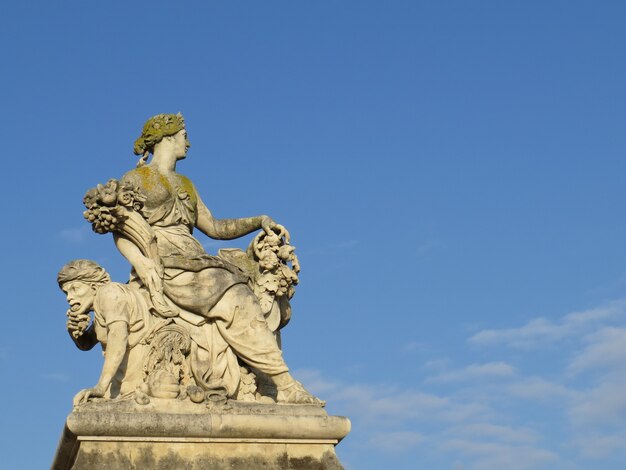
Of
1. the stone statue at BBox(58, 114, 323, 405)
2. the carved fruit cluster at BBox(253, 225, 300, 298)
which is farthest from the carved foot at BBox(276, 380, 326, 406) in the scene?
the carved fruit cluster at BBox(253, 225, 300, 298)

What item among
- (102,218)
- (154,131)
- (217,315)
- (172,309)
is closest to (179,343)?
(172,309)

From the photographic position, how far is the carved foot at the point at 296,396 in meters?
12.8

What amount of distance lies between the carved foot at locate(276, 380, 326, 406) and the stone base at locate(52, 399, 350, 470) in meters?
0.14

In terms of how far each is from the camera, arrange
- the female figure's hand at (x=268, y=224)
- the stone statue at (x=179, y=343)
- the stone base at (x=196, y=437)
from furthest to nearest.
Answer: the female figure's hand at (x=268, y=224) < the stone statue at (x=179, y=343) < the stone base at (x=196, y=437)

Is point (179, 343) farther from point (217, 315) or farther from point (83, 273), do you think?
point (83, 273)

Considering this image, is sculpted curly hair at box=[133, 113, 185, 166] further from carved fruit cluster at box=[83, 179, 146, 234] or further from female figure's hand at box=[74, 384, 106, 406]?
female figure's hand at box=[74, 384, 106, 406]

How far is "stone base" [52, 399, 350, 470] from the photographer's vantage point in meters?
11.9

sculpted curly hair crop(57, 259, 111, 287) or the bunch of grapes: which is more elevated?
the bunch of grapes

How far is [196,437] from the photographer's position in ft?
39.9

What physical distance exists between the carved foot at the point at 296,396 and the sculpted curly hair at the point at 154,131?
3.40 m

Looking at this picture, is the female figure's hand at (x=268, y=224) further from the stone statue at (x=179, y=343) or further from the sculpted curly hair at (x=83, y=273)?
the sculpted curly hair at (x=83, y=273)

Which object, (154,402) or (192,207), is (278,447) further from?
(192,207)

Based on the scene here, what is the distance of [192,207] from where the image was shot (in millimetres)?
14195

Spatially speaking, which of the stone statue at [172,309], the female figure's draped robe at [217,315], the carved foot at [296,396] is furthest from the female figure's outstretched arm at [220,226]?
the carved foot at [296,396]
